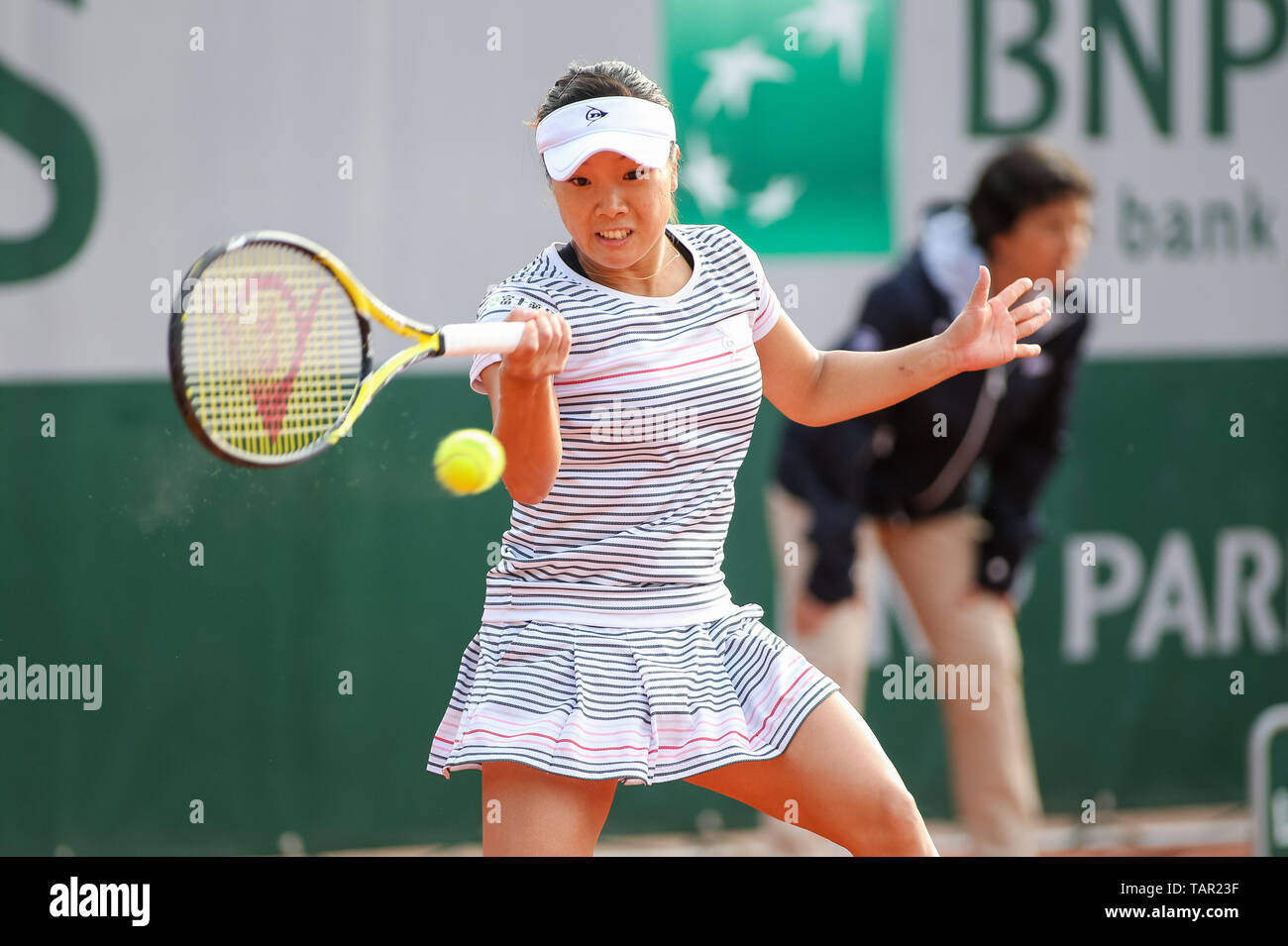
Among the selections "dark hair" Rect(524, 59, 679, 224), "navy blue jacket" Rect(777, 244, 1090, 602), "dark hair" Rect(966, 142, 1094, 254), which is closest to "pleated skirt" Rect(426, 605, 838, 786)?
"dark hair" Rect(524, 59, 679, 224)

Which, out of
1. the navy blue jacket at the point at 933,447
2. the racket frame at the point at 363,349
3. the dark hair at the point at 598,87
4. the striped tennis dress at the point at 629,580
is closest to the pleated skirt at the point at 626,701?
the striped tennis dress at the point at 629,580

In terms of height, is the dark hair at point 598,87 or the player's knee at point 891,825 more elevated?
the dark hair at point 598,87

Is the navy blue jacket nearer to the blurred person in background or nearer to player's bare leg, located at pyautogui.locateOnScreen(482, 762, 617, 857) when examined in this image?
the blurred person in background

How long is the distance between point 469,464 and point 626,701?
55 centimetres

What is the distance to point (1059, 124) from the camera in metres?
5.33

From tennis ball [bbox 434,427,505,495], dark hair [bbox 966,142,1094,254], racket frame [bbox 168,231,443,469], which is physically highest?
dark hair [bbox 966,142,1094,254]

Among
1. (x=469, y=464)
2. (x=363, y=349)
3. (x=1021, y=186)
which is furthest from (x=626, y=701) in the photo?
(x=1021, y=186)

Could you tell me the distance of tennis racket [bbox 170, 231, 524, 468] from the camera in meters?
2.35

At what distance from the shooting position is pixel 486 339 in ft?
7.72

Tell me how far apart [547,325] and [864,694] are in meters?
3.10

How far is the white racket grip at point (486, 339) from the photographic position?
92.4 inches

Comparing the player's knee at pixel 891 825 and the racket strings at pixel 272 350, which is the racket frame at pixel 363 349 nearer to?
the racket strings at pixel 272 350

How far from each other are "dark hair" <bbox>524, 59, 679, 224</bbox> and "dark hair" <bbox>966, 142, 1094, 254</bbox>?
6.98ft

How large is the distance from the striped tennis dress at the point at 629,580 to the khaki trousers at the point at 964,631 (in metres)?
2.14
